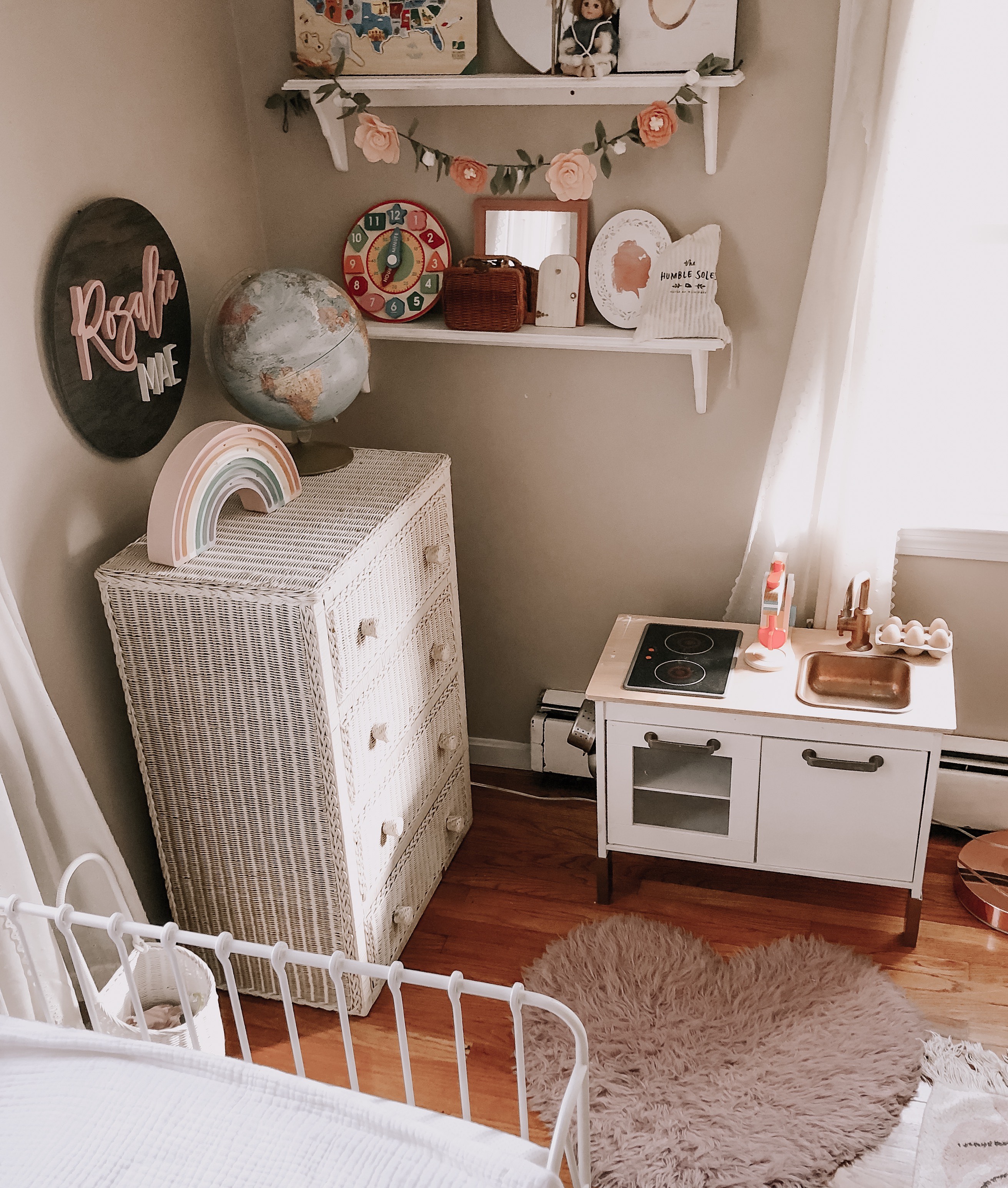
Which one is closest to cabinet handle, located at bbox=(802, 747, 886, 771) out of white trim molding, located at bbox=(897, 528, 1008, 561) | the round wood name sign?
white trim molding, located at bbox=(897, 528, 1008, 561)

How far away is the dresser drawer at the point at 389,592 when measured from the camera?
1.93 meters

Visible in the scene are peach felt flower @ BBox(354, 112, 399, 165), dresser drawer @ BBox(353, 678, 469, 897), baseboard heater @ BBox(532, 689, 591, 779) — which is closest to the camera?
dresser drawer @ BBox(353, 678, 469, 897)

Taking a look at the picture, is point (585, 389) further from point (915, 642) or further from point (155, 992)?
point (155, 992)

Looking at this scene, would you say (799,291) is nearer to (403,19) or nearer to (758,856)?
(403,19)

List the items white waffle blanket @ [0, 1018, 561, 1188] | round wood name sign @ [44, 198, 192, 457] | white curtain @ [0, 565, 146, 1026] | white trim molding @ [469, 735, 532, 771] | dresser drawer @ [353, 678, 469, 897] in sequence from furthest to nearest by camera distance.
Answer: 1. white trim molding @ [469, 735, 532, 771]
2. dresser drawer @ [353, 678, 469, 897]
3. round wood name sign @ [44, 198, 192, 457]
4. white curtain @ [0, 565, 146, 1026]
5. white waffle blanket @ [0, 1018, 561, 1188]

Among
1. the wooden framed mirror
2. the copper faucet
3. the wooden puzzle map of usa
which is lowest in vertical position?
the copper faucet

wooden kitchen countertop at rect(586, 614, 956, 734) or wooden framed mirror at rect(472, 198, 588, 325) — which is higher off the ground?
wooden framed mirror at rect(472, 198, 588, 325)

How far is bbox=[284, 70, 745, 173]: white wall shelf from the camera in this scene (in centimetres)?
209

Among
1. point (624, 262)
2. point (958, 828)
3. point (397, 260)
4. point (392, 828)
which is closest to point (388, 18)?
point (397, 260)

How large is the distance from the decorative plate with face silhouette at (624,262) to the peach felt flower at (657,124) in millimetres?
168

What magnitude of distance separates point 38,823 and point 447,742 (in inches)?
36.2

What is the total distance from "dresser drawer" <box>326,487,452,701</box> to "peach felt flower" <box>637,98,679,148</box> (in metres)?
0.83

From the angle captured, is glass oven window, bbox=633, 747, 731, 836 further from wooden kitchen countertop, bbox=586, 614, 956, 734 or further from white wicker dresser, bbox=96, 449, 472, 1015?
white wicker dresser, bbox=96, 449, 472, 1015

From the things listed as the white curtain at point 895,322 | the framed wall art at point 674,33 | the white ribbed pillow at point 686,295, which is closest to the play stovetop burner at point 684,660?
the white curtain at point 895,322
